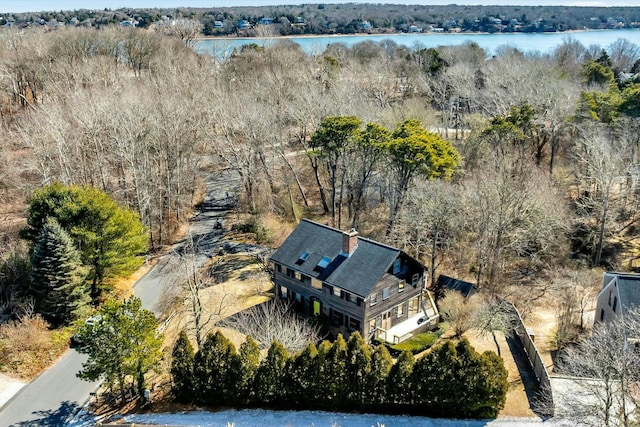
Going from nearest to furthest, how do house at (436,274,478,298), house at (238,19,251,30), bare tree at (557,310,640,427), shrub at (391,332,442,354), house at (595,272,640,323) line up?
bare tree at (557,310,640,427), house at (595,272,640,323), shrub at (391,332,442,354), house at (436,274,478,298), house at (238,19,251,30)

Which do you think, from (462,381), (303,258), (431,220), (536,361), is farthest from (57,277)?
(536,361)

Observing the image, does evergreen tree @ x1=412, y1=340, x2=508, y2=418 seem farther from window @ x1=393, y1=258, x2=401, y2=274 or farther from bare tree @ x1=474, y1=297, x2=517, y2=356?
window @ x1=393, y1=258, x2=401, y2=274

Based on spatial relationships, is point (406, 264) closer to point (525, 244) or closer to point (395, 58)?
point (525, 244)

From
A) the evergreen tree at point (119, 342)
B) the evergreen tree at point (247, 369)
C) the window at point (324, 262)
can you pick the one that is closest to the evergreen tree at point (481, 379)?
Result: the evergreen tree at point (247, 369)

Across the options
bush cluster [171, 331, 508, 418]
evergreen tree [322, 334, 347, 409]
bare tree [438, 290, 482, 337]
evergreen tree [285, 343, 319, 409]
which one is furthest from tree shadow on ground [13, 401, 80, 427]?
bare tree [438, 290, 482, 337]

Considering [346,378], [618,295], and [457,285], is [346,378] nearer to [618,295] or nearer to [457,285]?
[457,285]

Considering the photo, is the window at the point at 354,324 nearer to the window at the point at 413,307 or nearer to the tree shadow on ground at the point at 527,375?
the window at the point at 413,307
